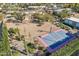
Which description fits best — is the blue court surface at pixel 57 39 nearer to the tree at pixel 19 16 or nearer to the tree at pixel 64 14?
the tree at pixel 64 14

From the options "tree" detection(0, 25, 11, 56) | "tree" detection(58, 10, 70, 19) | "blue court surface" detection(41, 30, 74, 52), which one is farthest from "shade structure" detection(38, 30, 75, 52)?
"tree" detection(0, 25, 11, 56)

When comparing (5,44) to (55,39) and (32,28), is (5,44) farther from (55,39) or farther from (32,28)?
Answer: (55,39)

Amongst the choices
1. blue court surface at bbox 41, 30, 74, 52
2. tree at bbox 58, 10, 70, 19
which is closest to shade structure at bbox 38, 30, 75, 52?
blue court surface at bbox 41, 30, 74, 52

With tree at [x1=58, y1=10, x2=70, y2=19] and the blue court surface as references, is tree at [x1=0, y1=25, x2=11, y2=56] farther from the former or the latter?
tree at [x1=58, y1=10, x2=70, y2=19]

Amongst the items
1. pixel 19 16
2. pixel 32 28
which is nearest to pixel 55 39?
pixel 32 28

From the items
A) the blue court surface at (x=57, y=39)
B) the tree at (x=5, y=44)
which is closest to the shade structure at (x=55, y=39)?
the blue court surface at (x=57, y=39)

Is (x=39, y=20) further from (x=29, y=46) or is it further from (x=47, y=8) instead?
(x=29, y=46)

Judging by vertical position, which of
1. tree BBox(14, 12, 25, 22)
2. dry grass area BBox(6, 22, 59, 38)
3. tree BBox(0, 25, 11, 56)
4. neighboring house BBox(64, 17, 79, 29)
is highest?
tree BBox(14, 12, 25, 22)

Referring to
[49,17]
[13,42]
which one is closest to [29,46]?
[13,42]

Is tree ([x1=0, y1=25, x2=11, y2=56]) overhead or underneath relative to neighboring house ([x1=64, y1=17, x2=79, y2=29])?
underneath
